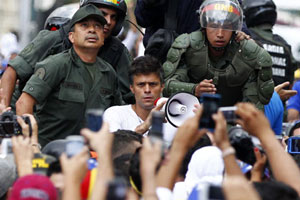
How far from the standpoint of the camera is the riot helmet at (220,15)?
7668 mm

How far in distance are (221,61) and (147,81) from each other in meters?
0.77

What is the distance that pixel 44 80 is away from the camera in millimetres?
7488

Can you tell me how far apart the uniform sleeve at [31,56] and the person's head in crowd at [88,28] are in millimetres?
639

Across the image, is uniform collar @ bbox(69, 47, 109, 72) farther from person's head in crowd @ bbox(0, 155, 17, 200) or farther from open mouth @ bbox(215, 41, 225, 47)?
person's head in crowd @ bbox(0, 155, 17, 200)

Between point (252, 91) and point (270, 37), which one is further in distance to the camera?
point (270, 37)

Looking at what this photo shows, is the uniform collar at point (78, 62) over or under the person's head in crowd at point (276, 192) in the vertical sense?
over

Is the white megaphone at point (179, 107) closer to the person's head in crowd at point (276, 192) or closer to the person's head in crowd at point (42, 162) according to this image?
the person's head in crowd at point (42, 162)

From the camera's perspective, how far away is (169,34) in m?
8.36

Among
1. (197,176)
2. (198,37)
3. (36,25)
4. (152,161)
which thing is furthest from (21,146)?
(36,25)

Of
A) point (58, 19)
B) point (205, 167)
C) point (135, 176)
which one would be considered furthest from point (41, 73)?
point (135, 176)

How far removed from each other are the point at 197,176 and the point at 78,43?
197cm

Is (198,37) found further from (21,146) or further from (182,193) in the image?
(21,146)

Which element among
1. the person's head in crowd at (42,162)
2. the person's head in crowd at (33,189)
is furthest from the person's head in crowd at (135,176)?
the person's head in crowd at (33,189)

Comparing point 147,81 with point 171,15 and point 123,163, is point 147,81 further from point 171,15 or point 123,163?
point 123,163
